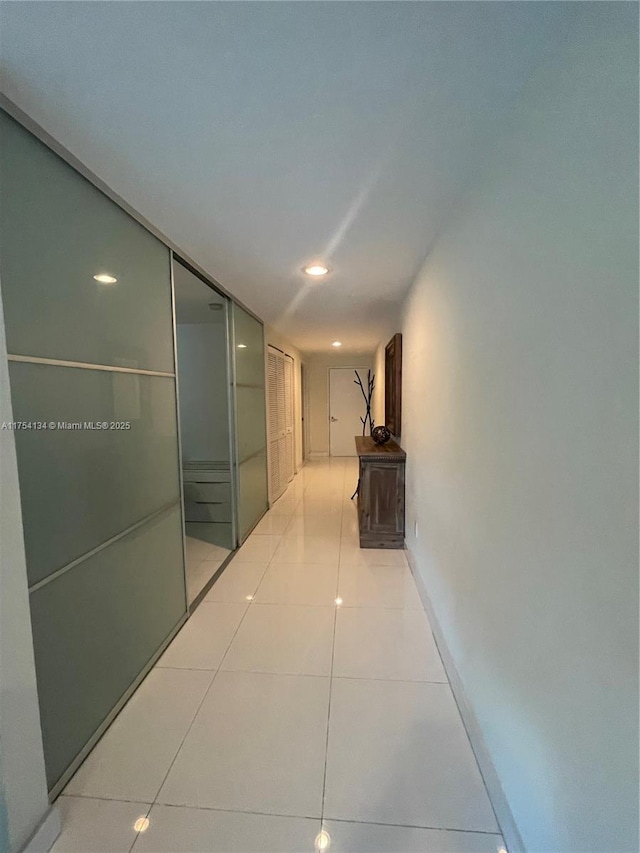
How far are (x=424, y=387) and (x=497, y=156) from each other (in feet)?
4.48

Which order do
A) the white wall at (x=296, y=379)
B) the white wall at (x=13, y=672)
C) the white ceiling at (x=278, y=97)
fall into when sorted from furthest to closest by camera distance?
the white wall at (x=296, y=379)
the white wall at (x=13, y=672)
the white ceiling at (x=278, y=97)

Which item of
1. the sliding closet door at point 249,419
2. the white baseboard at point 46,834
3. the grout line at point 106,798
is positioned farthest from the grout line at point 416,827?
the sliding closet door at point 249,419

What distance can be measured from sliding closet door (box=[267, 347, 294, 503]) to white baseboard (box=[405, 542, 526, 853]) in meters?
3.07

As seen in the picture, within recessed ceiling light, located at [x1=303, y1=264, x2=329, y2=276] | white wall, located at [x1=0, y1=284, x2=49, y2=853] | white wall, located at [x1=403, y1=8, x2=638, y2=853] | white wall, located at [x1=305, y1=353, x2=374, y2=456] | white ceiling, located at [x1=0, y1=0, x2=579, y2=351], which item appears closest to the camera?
white wall, located at [x1=403, y1=8, x2=638, y2=853]

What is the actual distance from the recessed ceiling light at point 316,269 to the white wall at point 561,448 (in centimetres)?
116

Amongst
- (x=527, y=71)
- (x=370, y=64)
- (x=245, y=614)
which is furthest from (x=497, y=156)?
(x=245, y=614)

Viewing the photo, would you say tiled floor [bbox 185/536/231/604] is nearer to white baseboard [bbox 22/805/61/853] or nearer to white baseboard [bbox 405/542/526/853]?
white baseboard [bbox 22/805/61/853]

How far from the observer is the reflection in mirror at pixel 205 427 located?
3.24 metres

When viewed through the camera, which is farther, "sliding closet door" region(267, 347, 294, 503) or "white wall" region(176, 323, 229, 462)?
"sliding closet door" region(267, 347, 294, 503)

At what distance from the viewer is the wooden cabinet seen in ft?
10.7

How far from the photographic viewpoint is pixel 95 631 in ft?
4.75

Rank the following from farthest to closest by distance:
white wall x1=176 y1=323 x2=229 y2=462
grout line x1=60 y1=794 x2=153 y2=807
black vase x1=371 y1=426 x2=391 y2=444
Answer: white wall x1=176 y1=323 x2=229 y2=462 → black vase x1=371 y1=426 x2=391 y2=444 → grout line x1=60 y1=794 x2=153 y2=807

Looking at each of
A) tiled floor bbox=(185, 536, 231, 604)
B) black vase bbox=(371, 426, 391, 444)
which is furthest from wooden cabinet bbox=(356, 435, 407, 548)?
tiled floor bbox=(185, 536, 231, 604)

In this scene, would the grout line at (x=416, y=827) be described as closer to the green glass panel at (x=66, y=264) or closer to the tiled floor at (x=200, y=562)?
the tiled floor at (x=200, y=562)
